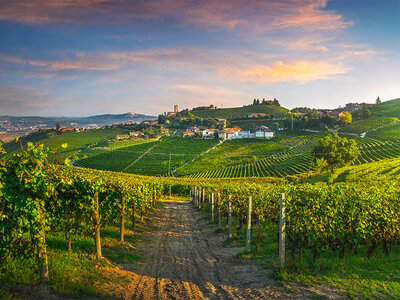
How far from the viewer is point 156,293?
6.02 m

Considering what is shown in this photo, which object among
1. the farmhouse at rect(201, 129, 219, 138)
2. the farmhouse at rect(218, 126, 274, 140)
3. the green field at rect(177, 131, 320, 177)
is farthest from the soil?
the farmhouse at rect(201, 129, 219, 138)

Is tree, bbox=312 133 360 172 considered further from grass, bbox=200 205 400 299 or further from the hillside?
the hillside

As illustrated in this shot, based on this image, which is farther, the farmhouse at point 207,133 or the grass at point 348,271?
the farmhouse at point 207,133

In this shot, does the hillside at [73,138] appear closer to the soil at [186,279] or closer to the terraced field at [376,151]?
the terraced field at [376,151]

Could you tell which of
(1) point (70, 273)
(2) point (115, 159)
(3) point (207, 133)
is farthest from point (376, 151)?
(3) point (207, 133)

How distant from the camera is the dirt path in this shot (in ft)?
19.4

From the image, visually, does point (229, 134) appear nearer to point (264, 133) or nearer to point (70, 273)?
point (264, 133)

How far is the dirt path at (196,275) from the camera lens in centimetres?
591

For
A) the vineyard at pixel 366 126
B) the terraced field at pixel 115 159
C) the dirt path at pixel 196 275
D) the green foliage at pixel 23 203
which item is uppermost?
the vineyard at pixel 366 126

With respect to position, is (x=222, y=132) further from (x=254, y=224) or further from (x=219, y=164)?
(x=254, y=224)

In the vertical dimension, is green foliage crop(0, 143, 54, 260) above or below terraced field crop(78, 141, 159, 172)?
above

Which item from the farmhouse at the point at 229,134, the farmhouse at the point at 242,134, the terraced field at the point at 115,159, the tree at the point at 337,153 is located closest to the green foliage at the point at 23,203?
the tree at the point at 337,153

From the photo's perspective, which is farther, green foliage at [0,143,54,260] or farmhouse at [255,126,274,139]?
farmhouse at [255,126,274,139]

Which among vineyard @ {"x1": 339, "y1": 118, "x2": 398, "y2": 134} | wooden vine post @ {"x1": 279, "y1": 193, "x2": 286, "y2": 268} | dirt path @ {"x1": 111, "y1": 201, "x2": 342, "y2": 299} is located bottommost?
dirt path @ {"x1": 111, "y1": 201, "x2": 342, "y2": 299}
